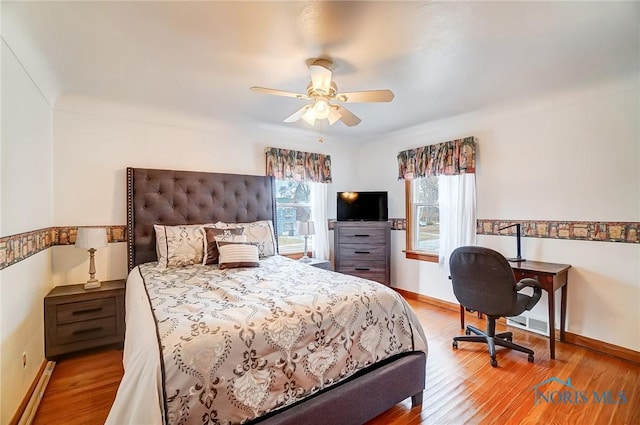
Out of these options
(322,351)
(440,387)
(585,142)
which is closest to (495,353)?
(440,387)

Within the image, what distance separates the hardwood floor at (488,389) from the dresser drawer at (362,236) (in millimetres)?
1708

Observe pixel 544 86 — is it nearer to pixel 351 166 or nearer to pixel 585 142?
pixel 585 142

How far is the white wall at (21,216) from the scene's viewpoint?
176cm

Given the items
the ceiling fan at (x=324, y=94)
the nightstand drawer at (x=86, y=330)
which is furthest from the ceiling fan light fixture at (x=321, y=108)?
the nightstand drawer at (x=86, y=330)

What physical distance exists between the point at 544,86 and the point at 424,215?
6.69ft

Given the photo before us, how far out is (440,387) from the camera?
7.16ft

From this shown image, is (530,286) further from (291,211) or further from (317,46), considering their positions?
(291,211)

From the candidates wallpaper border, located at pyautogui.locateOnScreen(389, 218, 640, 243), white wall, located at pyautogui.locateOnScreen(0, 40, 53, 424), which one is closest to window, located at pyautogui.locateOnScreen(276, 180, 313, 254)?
wallpaper border, located at pyautogui.locateOnScreen(389, 218, 640, 243)

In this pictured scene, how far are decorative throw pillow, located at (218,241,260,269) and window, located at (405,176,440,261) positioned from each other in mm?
2436

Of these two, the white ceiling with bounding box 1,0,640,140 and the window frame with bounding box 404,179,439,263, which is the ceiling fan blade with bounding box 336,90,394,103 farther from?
the window frame with bounding box 404,179,439,263

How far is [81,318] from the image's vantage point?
2.61 m

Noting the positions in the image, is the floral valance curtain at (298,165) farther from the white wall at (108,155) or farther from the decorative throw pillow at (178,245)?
the decorative throw pillow at (178,245)

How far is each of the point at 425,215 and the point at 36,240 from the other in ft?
13.8

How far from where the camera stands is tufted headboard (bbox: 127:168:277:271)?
3.11 metres
